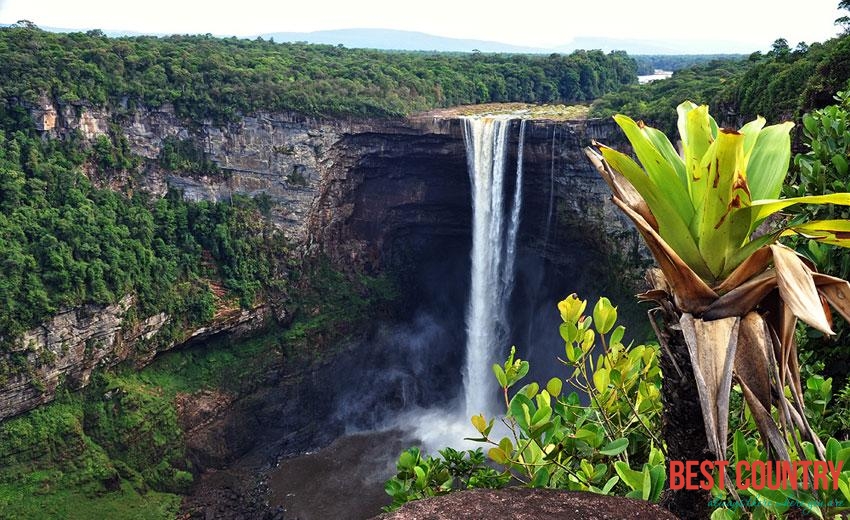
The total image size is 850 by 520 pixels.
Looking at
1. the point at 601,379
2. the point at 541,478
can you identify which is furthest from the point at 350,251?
the point at 541,478

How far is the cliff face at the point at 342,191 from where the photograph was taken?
19.0 meters

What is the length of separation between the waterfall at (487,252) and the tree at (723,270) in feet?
61.1

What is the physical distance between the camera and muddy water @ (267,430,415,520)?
57.3ft

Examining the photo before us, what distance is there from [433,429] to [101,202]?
13.3 m

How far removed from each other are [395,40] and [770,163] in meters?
163

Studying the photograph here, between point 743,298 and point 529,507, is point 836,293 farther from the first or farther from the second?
point 529,507

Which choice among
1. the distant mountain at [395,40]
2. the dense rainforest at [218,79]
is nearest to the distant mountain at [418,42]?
the distant mountain at [395,40]

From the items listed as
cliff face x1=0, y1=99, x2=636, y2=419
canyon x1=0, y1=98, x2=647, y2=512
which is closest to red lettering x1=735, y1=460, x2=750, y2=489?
canyon x1=0, y1=98, x2=647, y2=512

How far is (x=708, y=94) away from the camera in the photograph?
1858 cm

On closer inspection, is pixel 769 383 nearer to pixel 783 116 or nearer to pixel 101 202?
pixel 783 116

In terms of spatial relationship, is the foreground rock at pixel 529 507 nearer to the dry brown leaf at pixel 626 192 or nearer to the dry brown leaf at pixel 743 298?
the dry brown leaf at pixel 743 298

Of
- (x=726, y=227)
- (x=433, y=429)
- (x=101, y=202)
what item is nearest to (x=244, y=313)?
(x=101, y=202)

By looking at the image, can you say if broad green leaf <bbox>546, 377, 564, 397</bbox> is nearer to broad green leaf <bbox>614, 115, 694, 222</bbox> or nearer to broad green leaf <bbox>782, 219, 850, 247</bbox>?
broad green leaf <bbox>614, 115, 694, 222</bbox>

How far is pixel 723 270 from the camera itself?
6.89 ft
